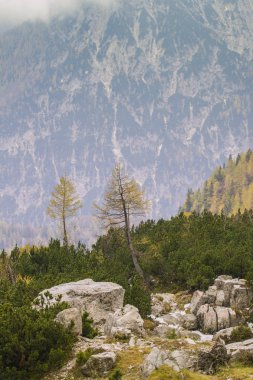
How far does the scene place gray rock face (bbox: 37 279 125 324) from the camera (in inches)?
776

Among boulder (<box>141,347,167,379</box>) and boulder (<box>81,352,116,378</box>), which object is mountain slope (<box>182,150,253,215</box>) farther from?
boulder (<box>141,347,167,379</box>)

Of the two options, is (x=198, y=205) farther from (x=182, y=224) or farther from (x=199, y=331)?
(x=199, y=331)

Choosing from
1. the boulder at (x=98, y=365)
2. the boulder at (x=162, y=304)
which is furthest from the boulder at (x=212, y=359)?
the boulder at (x=162, y=304)

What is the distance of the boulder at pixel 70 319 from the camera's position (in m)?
15.1

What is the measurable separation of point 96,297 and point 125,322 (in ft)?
13.6

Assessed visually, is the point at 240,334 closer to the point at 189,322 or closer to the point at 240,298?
the point at 189,322

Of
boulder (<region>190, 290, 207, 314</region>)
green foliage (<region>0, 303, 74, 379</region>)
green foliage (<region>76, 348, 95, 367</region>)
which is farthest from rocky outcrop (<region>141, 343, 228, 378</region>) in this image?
boulder (<region>190, 290, 207, 314</region>)

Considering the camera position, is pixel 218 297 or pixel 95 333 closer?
pixel 95 333

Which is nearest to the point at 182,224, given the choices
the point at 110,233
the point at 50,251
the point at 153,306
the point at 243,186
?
the point at 110,233

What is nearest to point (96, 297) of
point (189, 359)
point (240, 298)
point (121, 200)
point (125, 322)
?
point (125, 322)

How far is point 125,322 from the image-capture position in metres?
16.3

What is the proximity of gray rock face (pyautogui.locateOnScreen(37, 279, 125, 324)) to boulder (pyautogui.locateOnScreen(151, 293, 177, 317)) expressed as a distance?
337 centimetres

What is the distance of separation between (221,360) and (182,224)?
26.7 meters

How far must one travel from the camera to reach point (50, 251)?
30.7 metres
